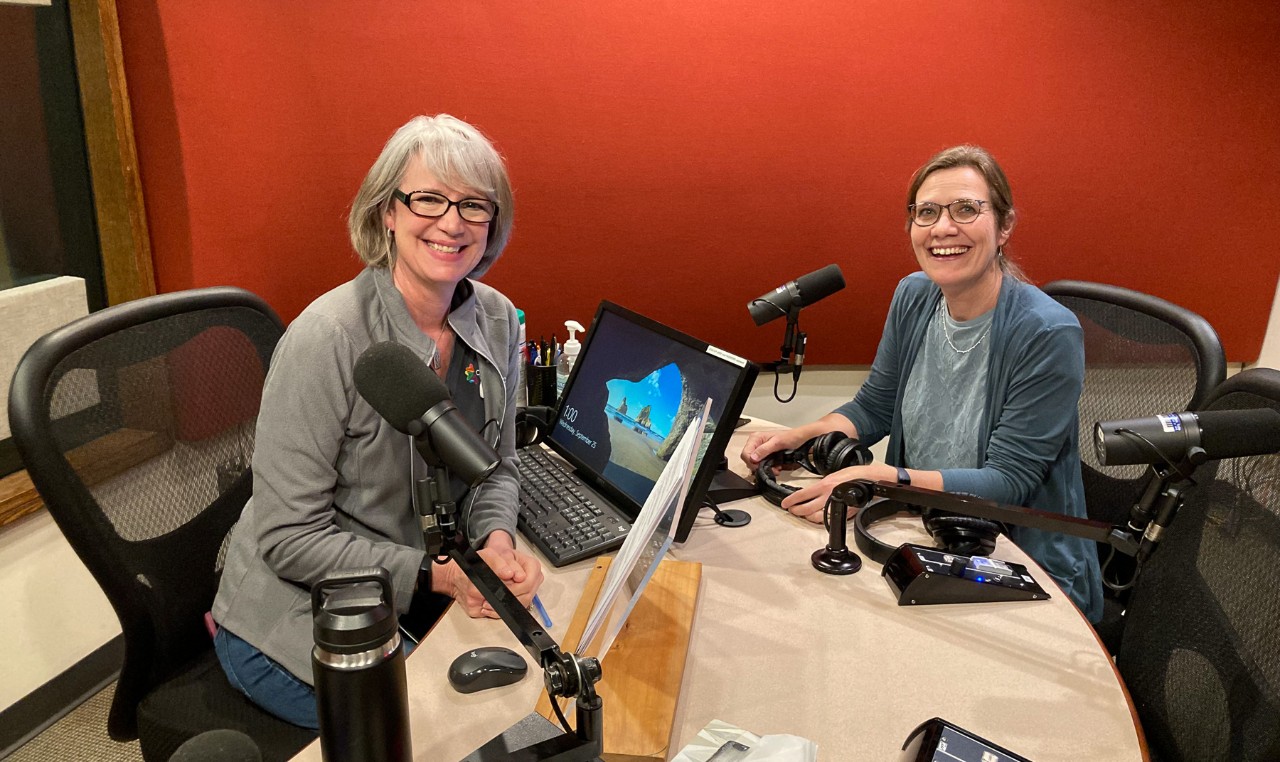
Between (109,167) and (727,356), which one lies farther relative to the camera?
(109,167)

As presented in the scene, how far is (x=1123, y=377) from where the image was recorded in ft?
6.48

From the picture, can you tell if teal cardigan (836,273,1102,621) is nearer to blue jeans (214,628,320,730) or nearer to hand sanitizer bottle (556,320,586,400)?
hand sanitizer bottle (556,320,586,400)

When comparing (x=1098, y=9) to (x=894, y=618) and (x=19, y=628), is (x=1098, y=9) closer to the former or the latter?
(x=894, y=618)

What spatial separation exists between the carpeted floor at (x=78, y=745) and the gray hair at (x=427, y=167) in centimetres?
145

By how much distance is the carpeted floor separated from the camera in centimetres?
223

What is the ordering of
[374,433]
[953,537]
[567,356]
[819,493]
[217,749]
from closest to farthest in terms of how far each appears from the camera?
[217,749], [374,433], [953,537], [819,493], [567,356]

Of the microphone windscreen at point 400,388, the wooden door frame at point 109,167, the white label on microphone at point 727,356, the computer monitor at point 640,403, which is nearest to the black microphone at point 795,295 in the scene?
the computer monitor at point 640,403

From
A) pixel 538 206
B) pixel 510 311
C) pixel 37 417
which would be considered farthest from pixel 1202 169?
pixel 37 417

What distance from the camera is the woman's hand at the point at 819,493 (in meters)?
1.66

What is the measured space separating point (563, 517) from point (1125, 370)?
4.31 feet

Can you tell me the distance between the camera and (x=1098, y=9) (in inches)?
101

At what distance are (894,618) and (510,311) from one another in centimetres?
95

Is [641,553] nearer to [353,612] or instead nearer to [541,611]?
[353,612]

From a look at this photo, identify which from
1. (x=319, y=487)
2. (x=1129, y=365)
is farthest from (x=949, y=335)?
(x=319, y=487)
